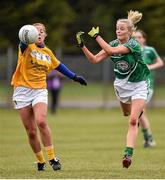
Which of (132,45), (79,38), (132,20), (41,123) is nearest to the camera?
(41,123)

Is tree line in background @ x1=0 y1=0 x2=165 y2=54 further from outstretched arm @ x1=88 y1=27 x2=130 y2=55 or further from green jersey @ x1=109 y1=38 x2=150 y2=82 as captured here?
outstretched arm @ x1=88 y1=27 x2=130 y2=55

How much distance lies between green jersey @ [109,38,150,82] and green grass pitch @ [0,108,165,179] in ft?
4.37

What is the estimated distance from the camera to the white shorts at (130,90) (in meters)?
11.7

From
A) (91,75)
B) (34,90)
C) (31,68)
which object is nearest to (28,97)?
(34,90)

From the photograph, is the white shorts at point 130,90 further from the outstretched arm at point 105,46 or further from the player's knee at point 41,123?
the player's knee at point 41,123

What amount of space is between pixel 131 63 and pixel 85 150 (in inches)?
152

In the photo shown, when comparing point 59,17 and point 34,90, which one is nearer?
point 34,90

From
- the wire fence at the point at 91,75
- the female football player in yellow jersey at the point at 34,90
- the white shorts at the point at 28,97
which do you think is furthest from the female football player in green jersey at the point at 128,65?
the wire fence at the point at 91,75

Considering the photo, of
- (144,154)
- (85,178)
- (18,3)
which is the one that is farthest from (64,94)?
(85,178)

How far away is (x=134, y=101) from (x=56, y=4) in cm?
2282

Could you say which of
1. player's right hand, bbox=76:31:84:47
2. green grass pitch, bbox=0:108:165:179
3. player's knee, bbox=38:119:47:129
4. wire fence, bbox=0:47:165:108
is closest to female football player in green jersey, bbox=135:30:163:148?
green grass pitch, bbox=0:108:165:179

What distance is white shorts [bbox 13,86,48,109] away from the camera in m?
11.0

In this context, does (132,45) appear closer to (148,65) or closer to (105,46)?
(105,46)

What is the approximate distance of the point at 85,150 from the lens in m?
15.0
